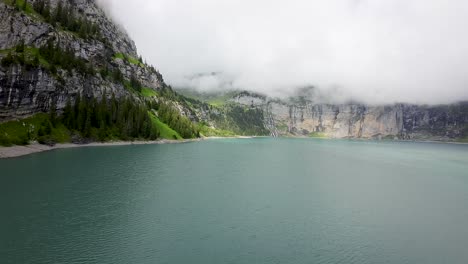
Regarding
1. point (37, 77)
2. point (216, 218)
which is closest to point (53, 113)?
point (37, 77)

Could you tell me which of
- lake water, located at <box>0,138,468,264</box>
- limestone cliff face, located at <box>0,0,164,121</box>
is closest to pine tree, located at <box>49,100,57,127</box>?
limestone cliff face, located at <box>0,0,164,121</box>

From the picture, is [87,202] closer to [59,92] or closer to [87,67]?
[59,92]

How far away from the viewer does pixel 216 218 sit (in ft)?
161

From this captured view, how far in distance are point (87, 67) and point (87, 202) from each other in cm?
13546

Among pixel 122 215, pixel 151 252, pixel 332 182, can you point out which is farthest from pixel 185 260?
pixel 332 182

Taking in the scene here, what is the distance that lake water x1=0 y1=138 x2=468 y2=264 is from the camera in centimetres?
3626

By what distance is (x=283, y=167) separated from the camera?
11156 centimetres

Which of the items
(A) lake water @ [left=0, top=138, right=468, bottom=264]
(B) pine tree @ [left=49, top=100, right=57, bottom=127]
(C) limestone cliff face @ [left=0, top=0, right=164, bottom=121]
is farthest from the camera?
(B) pine tree @ [left=49, top=100, right=57, bottom=127]

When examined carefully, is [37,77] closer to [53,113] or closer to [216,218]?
[53,113]

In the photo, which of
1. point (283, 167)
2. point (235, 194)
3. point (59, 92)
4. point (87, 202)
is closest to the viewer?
point (87, 202)

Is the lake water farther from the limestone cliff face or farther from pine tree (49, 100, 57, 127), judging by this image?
pine tree (49, 100, 57, 127)

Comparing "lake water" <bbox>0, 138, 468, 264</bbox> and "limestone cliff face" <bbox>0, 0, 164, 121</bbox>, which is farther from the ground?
"limestone cliff face" <bbox>0, 0, 164, 121</bbox>

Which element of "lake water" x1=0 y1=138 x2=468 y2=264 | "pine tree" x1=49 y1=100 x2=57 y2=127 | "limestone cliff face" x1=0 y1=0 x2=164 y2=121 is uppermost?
"limestone cliff face" x1=0 y1=0 x2=164 y2=121

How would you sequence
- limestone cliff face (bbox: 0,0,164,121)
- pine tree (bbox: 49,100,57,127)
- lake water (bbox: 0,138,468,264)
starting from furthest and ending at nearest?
pine tree (bbox: 49,100,57,127) → limestone cliff face (bbox: 0,0,164,121) → lake water (bbox: 0,138,468,264)
